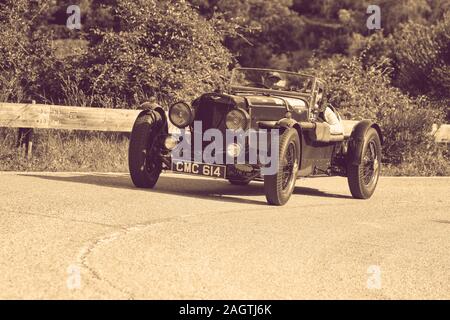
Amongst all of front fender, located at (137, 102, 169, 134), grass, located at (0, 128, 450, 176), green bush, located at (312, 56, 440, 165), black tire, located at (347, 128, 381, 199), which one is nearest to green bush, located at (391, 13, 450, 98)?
green bush, located at (312, 56, 440, 165)

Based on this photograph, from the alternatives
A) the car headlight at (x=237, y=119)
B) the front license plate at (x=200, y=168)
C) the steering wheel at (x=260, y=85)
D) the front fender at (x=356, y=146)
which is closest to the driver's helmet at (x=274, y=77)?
the steering wheel at (x=260, y=85)

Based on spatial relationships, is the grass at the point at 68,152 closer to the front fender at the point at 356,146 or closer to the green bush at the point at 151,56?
the green bush at the point at 151,56

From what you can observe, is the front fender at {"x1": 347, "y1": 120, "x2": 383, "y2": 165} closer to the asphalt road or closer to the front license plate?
the asphalt road

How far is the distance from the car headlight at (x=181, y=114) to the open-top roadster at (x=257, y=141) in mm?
13

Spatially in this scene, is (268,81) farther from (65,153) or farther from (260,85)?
(65,153)

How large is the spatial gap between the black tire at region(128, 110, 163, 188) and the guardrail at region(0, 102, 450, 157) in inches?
112

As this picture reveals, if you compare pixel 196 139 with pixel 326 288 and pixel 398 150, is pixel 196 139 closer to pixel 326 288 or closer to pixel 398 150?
pixel 326 288

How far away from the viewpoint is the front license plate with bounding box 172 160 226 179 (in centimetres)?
1175

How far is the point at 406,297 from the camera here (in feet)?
21.8

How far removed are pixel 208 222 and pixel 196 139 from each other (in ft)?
9.33

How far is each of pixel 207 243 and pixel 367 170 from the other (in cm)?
567

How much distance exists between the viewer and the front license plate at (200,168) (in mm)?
11750

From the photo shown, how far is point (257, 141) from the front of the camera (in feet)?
38.9

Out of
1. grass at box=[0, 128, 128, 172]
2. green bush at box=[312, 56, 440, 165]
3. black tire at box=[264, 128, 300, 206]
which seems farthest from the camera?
green bush at box=[312, 56, 440, 165]
